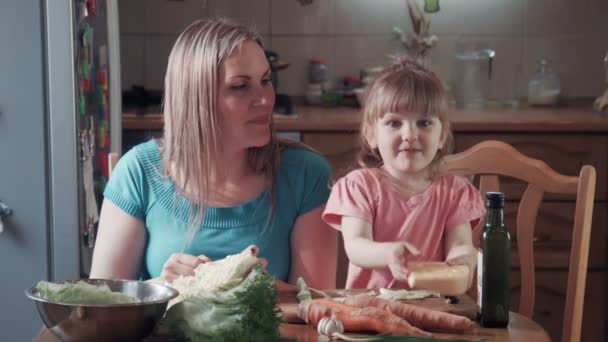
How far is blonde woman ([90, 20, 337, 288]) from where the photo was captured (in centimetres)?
186

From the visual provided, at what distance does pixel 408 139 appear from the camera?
5.78 feet

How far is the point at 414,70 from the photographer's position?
1863mm

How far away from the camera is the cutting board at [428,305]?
1.59m

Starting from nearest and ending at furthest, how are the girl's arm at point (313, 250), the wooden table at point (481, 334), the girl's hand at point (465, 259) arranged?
the wooden table at point (481, 334) < the girl's hand at point (465, 259) < the girl's arm at point (313, 250)

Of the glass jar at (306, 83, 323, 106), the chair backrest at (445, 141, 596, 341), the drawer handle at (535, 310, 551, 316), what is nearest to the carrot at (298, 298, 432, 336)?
the chair backrest at (445, 141, 596, 341)

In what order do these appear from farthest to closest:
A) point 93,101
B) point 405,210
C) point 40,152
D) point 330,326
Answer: point 93,101 → point 40,152 → point 405,210 → point 330,326

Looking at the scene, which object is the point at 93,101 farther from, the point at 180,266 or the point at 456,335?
the point at 456,335

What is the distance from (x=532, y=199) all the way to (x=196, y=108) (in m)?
0.69

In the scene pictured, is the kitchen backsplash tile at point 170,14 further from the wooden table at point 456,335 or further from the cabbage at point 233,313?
the cabbage at point 233,313

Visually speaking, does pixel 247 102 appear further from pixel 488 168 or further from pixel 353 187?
pixel 488 168

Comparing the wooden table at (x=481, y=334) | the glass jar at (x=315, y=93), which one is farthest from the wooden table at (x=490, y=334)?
the glass jar at (x=315, y=93)

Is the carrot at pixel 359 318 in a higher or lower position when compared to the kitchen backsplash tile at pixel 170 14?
lower

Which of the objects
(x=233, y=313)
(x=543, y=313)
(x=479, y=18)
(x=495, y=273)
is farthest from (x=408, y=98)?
(x=479, y=18)

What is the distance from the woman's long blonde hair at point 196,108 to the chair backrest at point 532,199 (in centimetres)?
50
